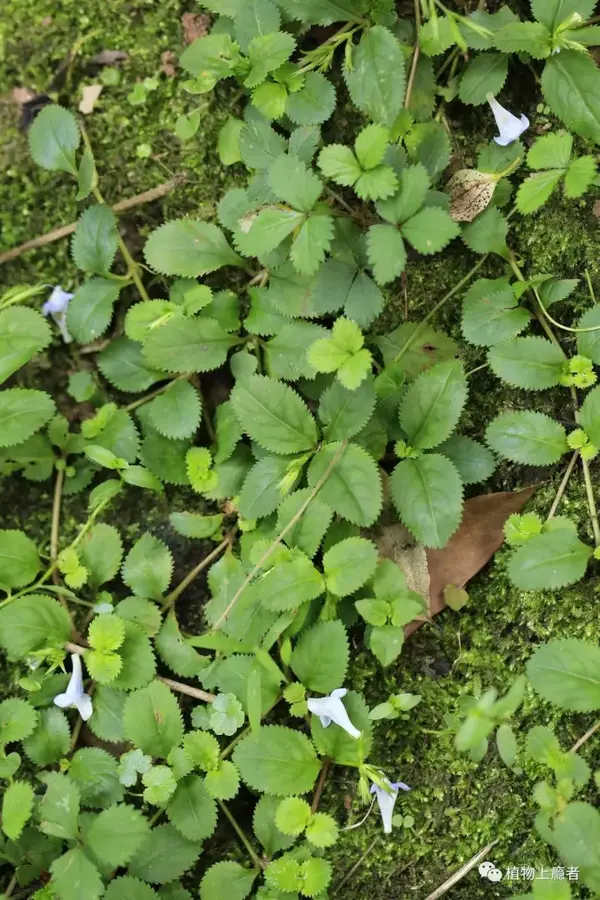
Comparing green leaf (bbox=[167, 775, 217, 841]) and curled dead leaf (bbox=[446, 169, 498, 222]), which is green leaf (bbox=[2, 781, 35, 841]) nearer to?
green leaf (bbox=[167, 775, 217, 841])

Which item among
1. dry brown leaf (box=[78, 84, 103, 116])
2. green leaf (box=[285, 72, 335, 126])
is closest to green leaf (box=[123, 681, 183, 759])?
green leaf (box=[285, 72, 335, 126])

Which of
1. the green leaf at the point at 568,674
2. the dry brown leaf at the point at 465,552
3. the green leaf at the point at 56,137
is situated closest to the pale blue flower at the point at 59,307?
the green leaf at the point at 56,137

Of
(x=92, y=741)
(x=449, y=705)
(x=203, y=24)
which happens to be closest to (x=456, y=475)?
(x=449, y=705)

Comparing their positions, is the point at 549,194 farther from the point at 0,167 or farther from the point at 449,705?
the point at 0,167

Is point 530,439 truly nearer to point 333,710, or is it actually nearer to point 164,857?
point 333,710

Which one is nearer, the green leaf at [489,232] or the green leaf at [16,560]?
the green leaf at [489,232]

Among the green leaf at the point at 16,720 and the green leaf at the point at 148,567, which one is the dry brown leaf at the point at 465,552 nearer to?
the green leaf at the point at 148,567

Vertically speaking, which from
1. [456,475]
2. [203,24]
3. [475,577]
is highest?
[203,24]

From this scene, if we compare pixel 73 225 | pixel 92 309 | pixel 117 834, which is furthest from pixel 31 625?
pixel 73 225
